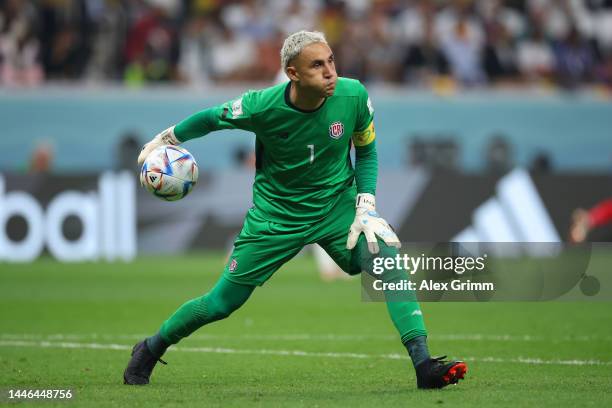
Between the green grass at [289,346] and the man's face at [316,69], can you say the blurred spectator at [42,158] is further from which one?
the man's face at [316,69]

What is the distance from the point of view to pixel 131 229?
762 inches

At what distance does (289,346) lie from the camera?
Result: 392 inches

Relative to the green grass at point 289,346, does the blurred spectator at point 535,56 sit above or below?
above

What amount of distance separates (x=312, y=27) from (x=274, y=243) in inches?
629

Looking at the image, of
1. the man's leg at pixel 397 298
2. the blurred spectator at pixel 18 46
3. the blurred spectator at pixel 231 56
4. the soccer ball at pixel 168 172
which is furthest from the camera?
the blurred spectator at pixel 231 56

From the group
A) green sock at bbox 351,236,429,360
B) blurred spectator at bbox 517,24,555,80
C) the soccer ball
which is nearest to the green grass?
green sock at bbox 351,236,429,360

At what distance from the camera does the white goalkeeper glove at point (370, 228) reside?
731 centimetres

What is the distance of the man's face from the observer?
23.3 ft

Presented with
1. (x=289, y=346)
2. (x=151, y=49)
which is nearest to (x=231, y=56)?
(x=151, y=49)

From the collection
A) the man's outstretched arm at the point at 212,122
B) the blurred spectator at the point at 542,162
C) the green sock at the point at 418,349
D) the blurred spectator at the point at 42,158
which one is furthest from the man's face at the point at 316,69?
the blurred spectator at the point at 542,162

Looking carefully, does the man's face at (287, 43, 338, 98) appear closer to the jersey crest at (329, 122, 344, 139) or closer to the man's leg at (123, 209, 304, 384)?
the jersey crest at (329, 122, 344, 139)

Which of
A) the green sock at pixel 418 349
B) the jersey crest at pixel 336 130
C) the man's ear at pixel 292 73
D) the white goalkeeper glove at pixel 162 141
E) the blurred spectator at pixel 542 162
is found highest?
the man's ear at pixel 292 73

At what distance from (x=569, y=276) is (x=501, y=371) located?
3440mm

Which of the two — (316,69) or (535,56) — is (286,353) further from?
(535,56)
